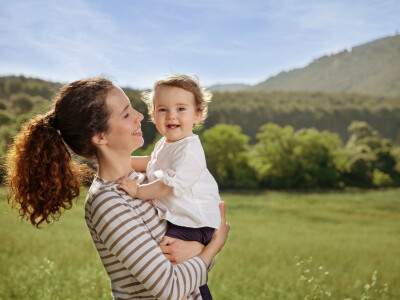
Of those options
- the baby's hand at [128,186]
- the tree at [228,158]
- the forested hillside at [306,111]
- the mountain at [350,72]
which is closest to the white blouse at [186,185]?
the baby's hand at [128,186]

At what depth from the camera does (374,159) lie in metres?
30.9

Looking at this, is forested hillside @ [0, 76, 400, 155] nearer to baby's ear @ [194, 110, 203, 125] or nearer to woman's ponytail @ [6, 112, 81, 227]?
baby's ear @ [194, 110, 203, 125]

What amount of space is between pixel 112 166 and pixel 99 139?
0.14 meters

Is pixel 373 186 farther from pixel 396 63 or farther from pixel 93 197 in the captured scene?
pixel 396 63

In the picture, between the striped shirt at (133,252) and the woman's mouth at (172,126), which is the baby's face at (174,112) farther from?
the striped shirt at (133,252)

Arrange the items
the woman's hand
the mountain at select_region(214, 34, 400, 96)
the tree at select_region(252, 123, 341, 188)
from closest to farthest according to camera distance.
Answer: the woman's hand < the tree at select_region(252, 123, 341, 188) < the mountain at select_region(214, 34, 400, 96)

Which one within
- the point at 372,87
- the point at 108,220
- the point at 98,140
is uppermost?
the point at 372,87

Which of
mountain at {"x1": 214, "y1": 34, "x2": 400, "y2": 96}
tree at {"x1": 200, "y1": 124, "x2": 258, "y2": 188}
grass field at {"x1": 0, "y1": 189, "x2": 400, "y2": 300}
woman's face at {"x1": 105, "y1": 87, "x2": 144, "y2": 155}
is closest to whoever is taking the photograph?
woman's face at {"x1": 105, "y1": 87, "x2": 144, "y2": 155}

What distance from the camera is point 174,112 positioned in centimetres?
215

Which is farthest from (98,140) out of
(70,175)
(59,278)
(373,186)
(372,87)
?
(372,87)

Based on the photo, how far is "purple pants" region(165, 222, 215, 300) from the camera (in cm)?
186

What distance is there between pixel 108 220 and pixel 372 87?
83.5m

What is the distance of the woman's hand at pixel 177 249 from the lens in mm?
1755

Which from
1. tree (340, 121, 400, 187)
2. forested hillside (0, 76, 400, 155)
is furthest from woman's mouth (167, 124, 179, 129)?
forested hillside (0, 76, 400, 155)
